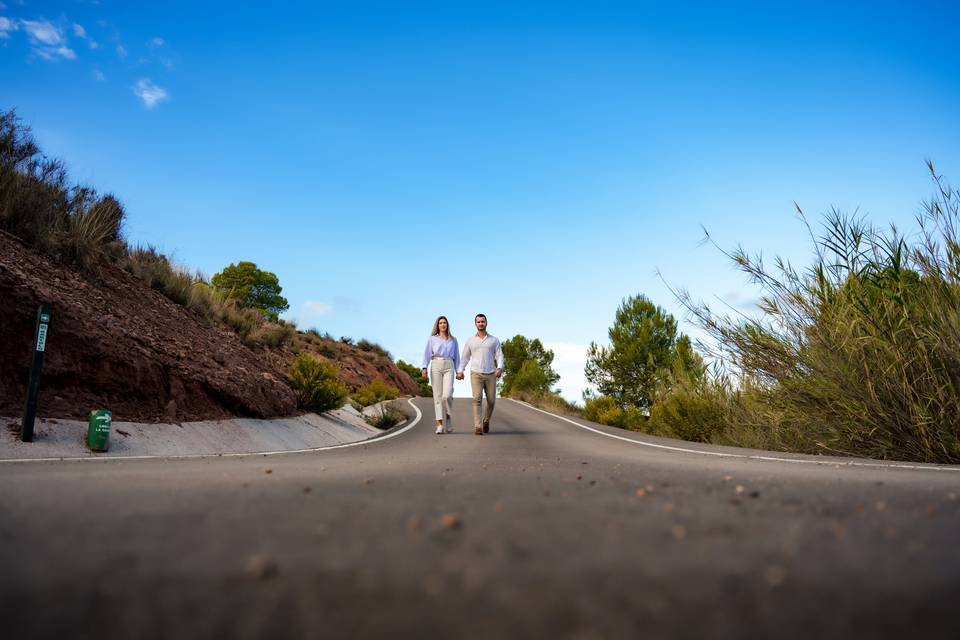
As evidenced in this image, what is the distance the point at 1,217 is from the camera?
1141cm

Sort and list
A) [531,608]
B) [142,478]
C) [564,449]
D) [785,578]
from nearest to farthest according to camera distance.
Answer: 1. [531,608]
2. [785,578]
3. [142,478]
4. [564,449]

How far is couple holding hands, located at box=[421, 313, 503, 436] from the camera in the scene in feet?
49.4

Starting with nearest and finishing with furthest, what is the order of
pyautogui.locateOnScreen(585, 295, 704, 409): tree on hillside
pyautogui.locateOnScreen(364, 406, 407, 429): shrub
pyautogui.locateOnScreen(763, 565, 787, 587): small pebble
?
pyautogui.locateOnScreen(763, 565, 787, 587): small pebble
pyautogui.locateOnScreen(364, 406, 407, 429): shrub
pyautogui.locateOnScreen(585, 295, 704, 409): tree on hillside

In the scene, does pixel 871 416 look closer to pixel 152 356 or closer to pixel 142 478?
pixel 142 478

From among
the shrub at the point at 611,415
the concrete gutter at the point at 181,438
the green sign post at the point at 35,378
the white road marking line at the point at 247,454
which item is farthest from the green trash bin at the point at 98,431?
the shrub at the point at 611,415

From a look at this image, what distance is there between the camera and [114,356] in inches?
404

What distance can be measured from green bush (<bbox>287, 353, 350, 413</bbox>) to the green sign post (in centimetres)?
671

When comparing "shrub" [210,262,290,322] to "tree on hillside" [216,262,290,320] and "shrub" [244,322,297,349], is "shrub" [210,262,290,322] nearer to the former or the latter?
"tree on hillside" [216,262,290,320]

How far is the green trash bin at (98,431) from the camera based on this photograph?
8.34m

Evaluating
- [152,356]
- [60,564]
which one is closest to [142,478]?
[60,564]

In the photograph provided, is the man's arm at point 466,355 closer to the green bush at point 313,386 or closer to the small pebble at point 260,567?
the green bush at point 313,386

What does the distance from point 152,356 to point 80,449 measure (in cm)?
291

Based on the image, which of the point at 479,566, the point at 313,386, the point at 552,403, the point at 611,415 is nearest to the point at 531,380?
the point at 552,403

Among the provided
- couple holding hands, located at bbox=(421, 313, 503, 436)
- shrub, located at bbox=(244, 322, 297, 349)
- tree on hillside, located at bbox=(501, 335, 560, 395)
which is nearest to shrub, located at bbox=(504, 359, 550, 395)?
tree on hillside, located at bbox=(501, 335, 560, 395)
